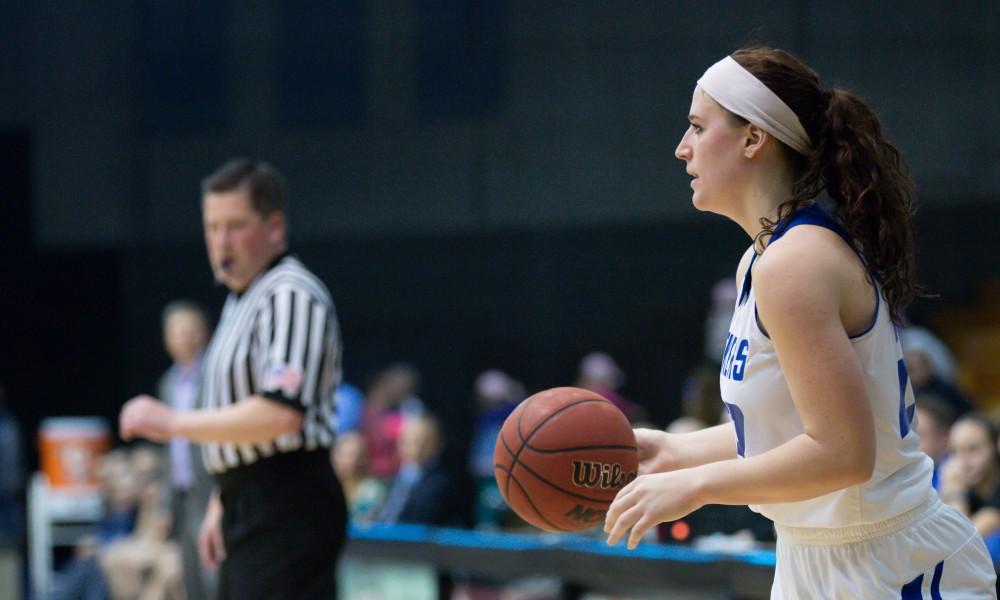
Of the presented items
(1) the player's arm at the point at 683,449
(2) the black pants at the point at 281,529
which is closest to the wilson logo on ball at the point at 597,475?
(1) the player's arm at the point at 683,449

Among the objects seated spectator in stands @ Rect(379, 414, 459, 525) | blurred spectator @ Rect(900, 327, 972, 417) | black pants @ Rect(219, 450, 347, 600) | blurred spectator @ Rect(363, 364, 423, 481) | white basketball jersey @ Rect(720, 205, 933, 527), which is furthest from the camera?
blurred spectator @ Rect(363, 364, 423, 481)

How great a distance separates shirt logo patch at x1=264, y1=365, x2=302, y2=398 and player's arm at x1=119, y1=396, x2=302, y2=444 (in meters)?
0.05

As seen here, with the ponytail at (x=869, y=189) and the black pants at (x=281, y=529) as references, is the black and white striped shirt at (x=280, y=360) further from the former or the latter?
the ponytail at (x=869, y=189)

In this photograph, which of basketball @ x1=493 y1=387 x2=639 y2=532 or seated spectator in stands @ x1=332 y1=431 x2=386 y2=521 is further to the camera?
seated spectator in stands @ x1=332 y1=431 x2=386 y2=521

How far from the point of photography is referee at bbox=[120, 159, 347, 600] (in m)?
4.79

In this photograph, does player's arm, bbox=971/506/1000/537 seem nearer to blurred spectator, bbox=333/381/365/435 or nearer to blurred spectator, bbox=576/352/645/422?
blurred spectator, bbox=576/352/645/422

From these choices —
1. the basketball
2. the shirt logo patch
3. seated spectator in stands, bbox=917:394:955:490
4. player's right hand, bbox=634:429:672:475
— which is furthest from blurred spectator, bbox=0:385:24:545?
player's right hand, bbox=634:429:672:475

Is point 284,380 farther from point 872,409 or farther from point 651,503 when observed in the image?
point 872,409

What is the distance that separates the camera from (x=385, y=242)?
16.2 m

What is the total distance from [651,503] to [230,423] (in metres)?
2.33

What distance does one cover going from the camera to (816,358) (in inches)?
107

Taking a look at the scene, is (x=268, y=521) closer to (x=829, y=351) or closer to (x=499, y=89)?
(x=829, y=351)

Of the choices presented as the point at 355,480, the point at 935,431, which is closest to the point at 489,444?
the point at 355,480

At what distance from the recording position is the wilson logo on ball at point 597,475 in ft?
10.7
